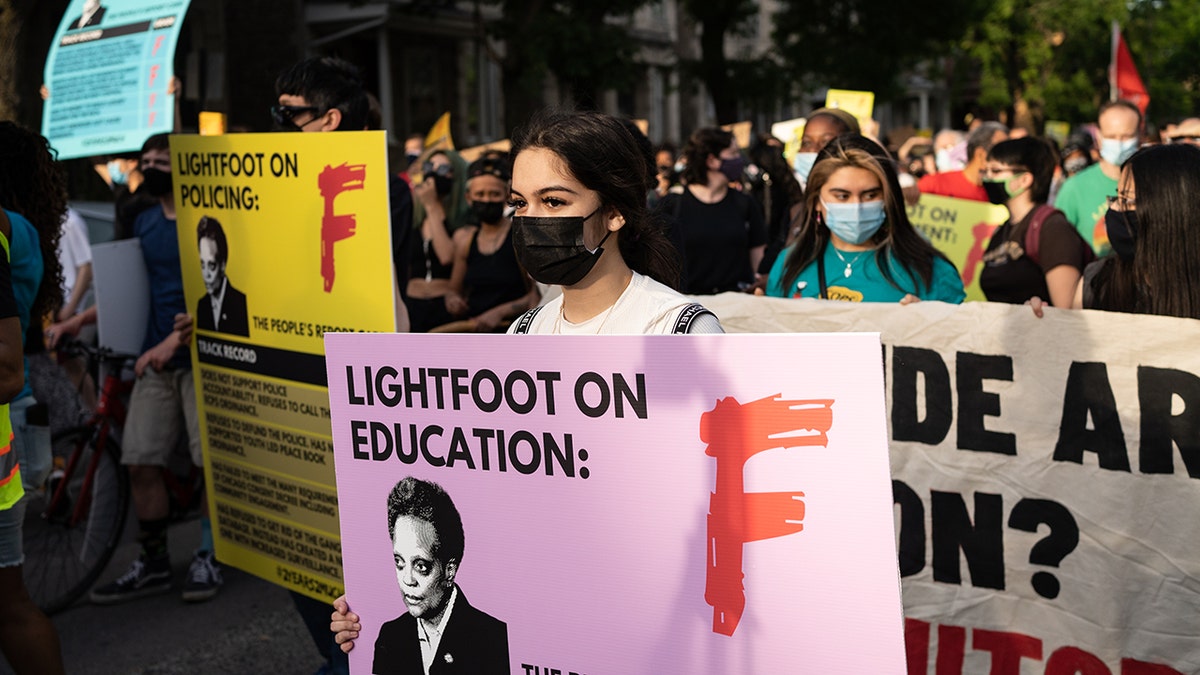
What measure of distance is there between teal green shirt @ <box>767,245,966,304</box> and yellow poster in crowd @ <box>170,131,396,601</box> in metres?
Result: 1.53

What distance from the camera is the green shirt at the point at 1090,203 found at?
21.0 feet

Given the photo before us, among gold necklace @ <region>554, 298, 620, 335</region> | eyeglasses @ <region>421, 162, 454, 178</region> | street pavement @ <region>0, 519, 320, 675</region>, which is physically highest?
eyeglasses @ <region>421, 162, 454, 178</region>

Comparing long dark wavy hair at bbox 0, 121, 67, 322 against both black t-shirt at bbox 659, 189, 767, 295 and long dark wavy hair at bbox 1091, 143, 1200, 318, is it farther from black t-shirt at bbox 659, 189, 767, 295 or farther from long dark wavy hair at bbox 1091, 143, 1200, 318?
black t-shirt at bbox 659, 189, 767, 295

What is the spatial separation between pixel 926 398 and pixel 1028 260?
148 centimetres

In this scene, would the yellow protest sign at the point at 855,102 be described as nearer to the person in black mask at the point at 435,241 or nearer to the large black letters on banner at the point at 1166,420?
the person in black mask at the point at 435,241

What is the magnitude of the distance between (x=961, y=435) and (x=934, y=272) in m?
0.65

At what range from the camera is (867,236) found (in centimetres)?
419

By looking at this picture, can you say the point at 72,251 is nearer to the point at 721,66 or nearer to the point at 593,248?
the point at 593,248

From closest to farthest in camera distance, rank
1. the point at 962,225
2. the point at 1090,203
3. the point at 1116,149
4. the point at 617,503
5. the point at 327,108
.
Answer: the point at 617,503
the point at 327,108
the point at 1090,203
the point at 1116,149
the point at 962,225

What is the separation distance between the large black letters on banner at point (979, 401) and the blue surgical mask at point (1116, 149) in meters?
3.72

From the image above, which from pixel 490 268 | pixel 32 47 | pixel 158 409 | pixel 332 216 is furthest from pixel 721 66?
pixel 332 216

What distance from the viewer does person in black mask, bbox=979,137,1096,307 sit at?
4.90 m

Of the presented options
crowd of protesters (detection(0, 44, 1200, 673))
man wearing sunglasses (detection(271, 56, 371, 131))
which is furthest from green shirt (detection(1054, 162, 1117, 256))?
man wearing sunglasses (detection(271, 56, 371, 131))

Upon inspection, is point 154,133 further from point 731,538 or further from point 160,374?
point 731,538
